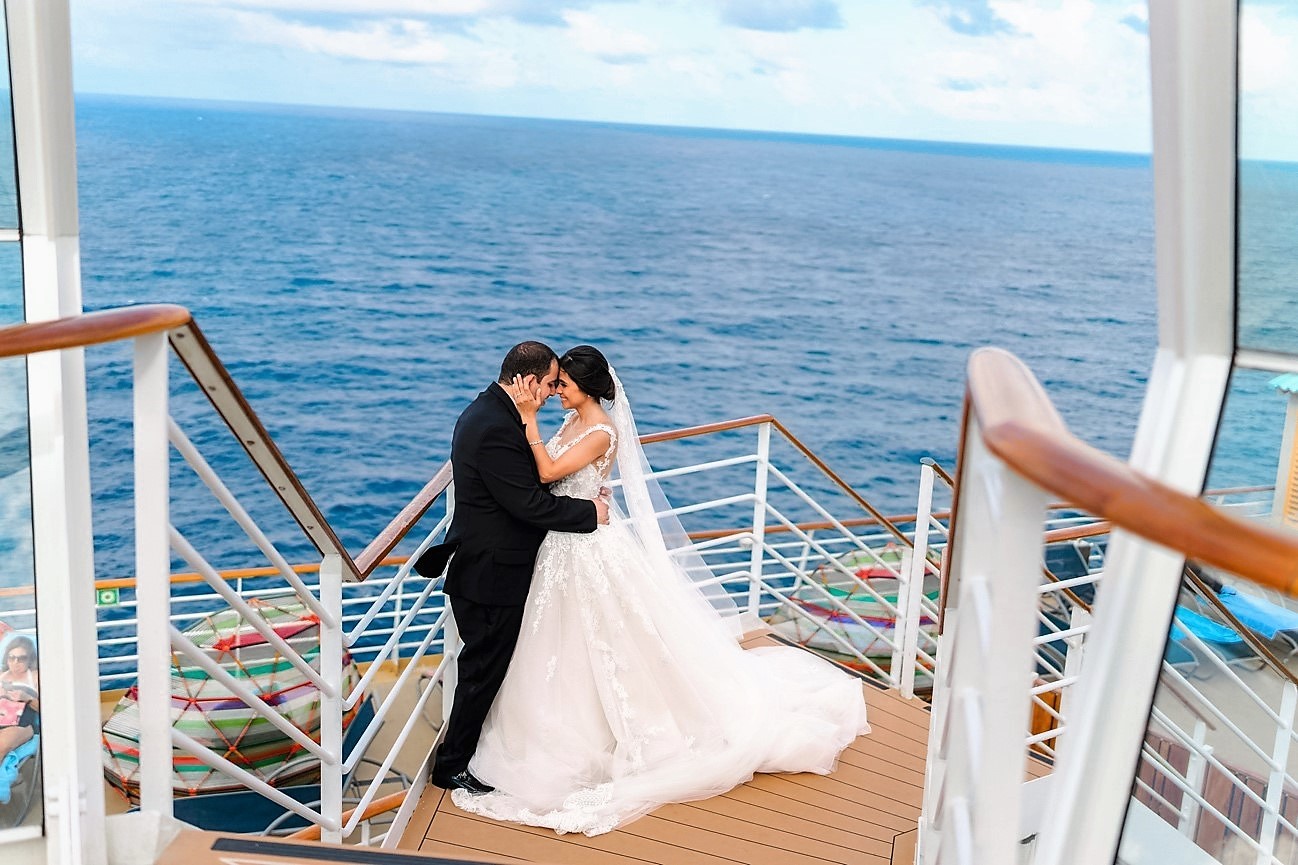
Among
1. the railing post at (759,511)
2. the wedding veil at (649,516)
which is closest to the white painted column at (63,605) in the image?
the wedding veil at (649,516)

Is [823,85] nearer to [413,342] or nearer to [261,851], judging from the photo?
[413,342]

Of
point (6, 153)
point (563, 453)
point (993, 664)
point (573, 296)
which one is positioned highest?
point (6, 153)

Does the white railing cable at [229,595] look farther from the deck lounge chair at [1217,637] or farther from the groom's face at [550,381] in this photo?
the deck lounge chair at [1217,637]

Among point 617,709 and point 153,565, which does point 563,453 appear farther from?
point 153,565

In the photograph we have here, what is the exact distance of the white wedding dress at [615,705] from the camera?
11.5ft

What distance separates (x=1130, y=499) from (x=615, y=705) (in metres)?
2.98

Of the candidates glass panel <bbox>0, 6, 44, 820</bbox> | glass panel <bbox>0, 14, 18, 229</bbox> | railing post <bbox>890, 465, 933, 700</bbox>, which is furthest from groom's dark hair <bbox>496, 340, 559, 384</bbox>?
railing post <bbox>890, 465, 933, 700</bbox>

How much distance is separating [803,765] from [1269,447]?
8.34 ft

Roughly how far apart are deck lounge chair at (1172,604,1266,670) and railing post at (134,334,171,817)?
57.3 inches

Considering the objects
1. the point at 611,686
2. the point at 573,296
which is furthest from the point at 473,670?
the point at 573,296

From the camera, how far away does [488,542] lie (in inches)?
136

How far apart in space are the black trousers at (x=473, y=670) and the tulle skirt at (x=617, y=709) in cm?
9

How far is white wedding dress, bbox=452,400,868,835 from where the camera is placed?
11.5ft

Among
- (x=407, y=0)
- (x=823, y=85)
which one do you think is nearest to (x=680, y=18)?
(x=823, y=85)
